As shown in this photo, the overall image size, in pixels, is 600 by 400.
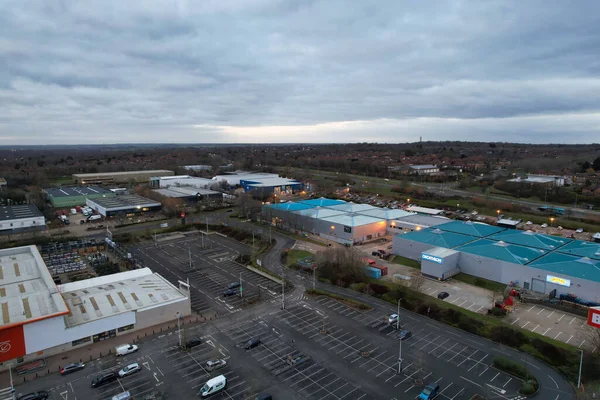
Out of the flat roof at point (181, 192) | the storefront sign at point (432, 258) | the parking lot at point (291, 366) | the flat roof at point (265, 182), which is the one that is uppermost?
the flat roof at point (265, 182)

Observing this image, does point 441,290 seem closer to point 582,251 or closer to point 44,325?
point 582,251

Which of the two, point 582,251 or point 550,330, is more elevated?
point 582,251

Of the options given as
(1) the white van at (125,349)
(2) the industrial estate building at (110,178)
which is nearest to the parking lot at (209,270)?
(1) the white van at (125,349)

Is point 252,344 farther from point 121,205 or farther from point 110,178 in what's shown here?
point 110,178

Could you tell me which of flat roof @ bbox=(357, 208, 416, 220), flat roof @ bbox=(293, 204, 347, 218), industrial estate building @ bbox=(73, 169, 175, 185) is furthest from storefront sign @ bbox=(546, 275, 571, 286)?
industrial estate building @ bbox=(73, 169, 175, 185)

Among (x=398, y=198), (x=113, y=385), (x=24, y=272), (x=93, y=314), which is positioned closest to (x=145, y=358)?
(x=113, y=385)

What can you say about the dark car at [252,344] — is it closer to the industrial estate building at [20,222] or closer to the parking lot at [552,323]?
the parking lot at [552,323]

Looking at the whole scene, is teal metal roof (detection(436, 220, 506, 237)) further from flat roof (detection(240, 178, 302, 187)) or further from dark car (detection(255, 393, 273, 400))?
flat roof (detection(240, 178, 302, 187))
